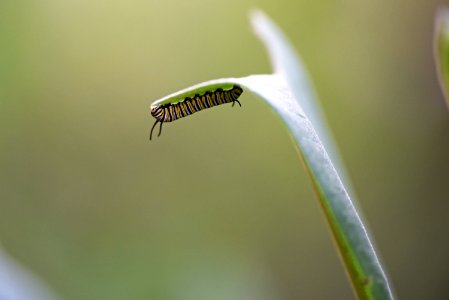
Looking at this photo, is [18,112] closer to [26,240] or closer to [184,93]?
[26,240]

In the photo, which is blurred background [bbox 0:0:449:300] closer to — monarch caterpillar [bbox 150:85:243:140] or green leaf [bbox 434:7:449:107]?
monarch caterpillar [bbox 150:85:243:140]

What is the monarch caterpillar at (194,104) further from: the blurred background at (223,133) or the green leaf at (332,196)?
the blurred background at (223,133)

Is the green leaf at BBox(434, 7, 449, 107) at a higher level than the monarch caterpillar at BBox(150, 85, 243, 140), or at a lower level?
lower

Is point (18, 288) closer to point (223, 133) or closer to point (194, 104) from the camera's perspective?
point (194, 104)

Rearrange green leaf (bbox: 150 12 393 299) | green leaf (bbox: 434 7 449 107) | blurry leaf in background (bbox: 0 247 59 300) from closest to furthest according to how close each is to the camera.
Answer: green leaf (bbox: 150 12 393 299), green leaf (bbox: 434 7 449 107), blurry leaf in background (bbox: 0 247 59 300)

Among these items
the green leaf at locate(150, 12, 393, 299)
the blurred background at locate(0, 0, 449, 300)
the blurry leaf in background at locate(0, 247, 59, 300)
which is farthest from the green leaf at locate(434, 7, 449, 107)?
the blurred background at locate(0, 0, 449, 300)

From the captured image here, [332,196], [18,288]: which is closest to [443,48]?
[332,196]

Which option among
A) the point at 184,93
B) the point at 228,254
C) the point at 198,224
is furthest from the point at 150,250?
the point at 184,93
